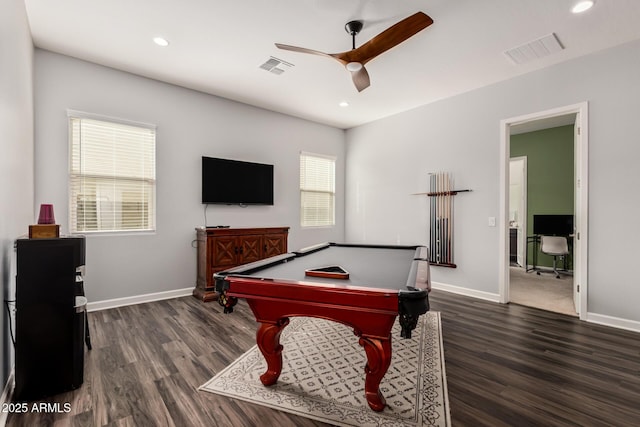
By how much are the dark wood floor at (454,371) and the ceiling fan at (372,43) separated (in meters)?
2.63

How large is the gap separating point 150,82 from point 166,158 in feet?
3.33

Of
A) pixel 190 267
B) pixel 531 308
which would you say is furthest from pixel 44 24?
pixel 531 308

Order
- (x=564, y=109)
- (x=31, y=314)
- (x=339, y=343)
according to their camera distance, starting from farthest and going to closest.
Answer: (x=564, y=109) < (x=339, y=343) < (x=31, y=314)

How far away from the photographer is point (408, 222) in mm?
5188

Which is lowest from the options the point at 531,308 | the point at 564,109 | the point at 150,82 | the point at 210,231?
the point at 531,308

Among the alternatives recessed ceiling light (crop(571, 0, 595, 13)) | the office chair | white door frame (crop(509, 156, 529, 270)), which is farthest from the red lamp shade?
white door frame (crop(509, 156, 529, 270))

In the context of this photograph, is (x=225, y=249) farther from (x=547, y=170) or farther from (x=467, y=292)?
(x=547, y=170)

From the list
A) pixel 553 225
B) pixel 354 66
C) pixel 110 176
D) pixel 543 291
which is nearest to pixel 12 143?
pixel 110 176

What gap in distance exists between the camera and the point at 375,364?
1.73 meters

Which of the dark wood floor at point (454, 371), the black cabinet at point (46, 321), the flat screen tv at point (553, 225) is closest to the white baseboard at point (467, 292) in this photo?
the dark wood floor at point (454, 371)

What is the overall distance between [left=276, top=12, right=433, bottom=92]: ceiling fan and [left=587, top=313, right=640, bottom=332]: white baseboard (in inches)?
139

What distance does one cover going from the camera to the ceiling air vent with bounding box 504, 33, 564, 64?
3041 millimetres

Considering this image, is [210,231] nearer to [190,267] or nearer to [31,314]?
[190,267]

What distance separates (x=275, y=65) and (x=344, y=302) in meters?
3.12
